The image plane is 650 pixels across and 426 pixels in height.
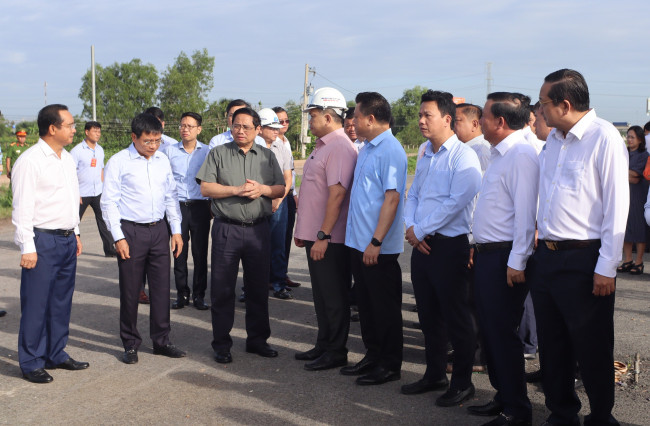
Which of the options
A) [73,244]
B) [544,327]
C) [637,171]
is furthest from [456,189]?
[637,171]

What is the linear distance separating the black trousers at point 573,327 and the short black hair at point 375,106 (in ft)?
5.82

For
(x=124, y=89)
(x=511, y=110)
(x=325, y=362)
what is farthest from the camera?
(x=124, y=89)

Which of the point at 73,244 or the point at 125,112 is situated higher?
the point at 125,112

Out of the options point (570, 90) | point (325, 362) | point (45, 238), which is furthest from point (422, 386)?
point (45, 238)

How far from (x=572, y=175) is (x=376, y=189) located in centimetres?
171

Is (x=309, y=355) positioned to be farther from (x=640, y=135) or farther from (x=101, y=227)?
(x=640, y=135)

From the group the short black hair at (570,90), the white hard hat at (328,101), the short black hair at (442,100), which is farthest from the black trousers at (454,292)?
the white hard hat at (328,101)

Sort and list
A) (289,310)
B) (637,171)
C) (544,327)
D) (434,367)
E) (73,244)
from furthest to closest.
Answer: (637,171) → (289,310) → (73,244) → (434,367) → (544,327)

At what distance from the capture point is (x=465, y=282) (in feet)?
15.3

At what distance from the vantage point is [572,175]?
3.68 m

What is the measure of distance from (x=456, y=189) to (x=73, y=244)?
10.2ft

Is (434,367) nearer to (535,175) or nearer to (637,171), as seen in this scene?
(535,175)

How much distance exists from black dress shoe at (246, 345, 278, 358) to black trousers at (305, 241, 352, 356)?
0.44 meters

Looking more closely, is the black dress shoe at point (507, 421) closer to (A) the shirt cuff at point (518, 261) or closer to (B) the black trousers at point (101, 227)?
(A) the shirt cuff at point (518, 261)
